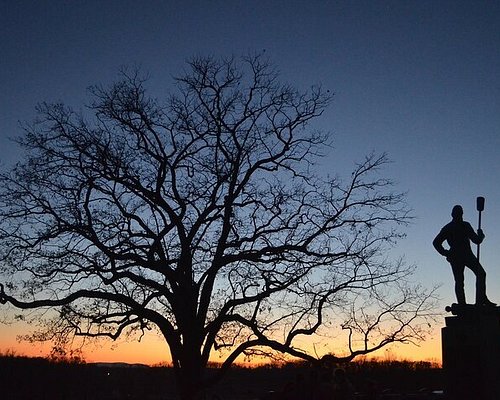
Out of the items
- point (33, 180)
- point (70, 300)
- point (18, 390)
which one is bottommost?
point (18, 390)

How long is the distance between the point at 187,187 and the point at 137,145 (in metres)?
2.44

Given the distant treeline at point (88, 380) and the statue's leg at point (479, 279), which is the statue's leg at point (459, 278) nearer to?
the statue's leg at point (479, 279)

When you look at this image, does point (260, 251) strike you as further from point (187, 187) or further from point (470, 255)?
point (470, 255)

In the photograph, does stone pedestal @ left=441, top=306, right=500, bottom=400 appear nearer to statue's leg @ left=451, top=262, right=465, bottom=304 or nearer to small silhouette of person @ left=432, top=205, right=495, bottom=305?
statue's leg @ left=451, top=262, right=465, bottom=304

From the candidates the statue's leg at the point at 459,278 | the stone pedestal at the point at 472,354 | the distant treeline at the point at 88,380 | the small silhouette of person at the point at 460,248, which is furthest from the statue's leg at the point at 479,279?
the distant treeline at the point at 88,380

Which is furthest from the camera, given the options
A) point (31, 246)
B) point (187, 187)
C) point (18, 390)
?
point (18, 390)

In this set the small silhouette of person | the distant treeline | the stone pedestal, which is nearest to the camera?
the stone pedestal

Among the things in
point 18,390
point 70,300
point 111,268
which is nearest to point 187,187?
point 111,268

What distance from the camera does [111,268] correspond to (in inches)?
895

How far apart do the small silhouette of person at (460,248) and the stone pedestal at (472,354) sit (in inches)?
27.8

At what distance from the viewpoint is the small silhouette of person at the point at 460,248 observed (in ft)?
49.6

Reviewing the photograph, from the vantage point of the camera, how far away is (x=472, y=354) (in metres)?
14.1

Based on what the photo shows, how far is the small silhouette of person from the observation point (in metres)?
15.1

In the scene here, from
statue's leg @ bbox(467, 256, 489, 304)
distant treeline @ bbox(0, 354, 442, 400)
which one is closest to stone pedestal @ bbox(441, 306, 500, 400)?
statue's leg @ bbox(467, 256, 489, 304)
